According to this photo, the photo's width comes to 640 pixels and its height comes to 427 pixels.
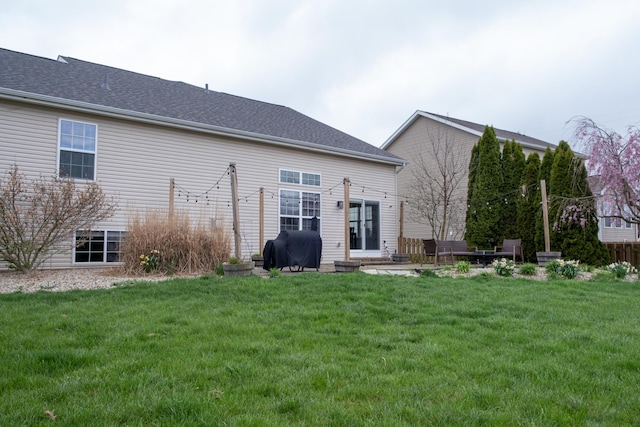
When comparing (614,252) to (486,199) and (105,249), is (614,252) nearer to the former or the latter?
(486,199)

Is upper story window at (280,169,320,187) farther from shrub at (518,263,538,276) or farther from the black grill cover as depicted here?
shrub at (518,263,538,276)

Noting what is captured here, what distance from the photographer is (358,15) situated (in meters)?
10.3

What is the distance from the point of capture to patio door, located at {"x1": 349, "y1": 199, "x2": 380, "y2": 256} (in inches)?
543

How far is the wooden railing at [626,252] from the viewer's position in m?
11.9

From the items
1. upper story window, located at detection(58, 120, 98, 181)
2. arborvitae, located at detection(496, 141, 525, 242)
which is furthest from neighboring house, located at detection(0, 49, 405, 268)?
arborvitae, located at detection(496, 141, 525, 242)

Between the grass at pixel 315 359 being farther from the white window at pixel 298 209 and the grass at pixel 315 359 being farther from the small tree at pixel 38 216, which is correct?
the white window at pixel 298 209

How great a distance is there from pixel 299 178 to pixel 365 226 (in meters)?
2.75

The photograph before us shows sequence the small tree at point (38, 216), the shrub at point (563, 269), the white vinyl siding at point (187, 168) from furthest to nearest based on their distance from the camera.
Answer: the white vinyl siding at point (187, 168)
the shrub at point (563, 269)
the small tree at point (38, 216)

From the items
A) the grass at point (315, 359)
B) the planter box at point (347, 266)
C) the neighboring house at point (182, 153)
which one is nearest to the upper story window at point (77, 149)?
the neighboring house at point (182, 153)

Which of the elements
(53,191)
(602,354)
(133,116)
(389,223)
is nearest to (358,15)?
(133,116)

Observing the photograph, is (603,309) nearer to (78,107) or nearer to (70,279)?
(70,279)

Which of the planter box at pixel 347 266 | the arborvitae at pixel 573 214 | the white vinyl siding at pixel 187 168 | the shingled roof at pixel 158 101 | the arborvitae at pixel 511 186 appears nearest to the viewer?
the planter box at pixel 347 266

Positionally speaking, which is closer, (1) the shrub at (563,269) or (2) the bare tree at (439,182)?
(1) the shrub at (563,269)

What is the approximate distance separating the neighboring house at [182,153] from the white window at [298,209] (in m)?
0.03
